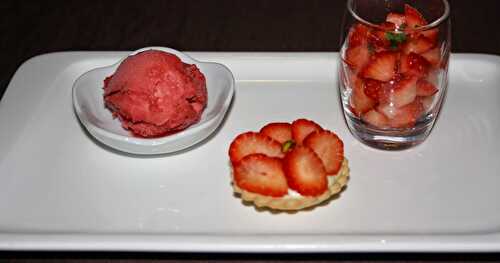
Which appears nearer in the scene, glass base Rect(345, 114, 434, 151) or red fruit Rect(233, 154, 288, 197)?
red fruit Rect(233, 154, 288, 197)

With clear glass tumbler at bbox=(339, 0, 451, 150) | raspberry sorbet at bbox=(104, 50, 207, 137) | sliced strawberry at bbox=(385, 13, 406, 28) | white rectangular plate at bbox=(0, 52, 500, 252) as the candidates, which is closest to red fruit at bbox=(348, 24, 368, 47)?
clear glass tumbler at bbox=(339, 0, 451, 150)

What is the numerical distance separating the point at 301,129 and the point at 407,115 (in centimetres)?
23

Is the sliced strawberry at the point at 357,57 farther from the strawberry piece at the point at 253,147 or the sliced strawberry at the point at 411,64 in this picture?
the strawberry piece at the point at 253,147

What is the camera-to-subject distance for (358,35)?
1.28 metres

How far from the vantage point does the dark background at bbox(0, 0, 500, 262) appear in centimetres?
191

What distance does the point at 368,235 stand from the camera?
110 centimetres

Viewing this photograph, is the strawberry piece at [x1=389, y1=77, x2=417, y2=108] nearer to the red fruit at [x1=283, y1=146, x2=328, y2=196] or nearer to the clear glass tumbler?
the clear glass tumbler

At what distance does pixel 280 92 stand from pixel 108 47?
667mm

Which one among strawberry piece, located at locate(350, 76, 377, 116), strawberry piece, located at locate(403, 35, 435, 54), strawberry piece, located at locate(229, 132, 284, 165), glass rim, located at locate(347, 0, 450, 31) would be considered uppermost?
glass rim, located at locate(347, 0, 450, 31)

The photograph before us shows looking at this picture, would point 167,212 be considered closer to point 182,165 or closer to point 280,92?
point 182,165

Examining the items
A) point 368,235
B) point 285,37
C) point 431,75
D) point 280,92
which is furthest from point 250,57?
point 368,235

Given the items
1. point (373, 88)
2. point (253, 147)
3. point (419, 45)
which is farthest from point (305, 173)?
point (419, 45)

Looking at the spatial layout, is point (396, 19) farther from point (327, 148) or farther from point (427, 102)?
point (327, 148)

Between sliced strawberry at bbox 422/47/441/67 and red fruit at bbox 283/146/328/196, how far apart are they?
34 cm
